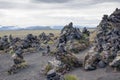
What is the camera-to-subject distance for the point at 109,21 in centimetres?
9381

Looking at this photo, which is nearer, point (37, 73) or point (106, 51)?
point (106, 51)

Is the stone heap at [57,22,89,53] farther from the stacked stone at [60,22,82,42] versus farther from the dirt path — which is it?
the dirt path

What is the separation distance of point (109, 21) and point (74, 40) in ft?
41.5

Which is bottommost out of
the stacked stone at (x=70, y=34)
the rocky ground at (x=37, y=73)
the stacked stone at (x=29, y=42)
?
the rocky ground at (x=37, y=73)

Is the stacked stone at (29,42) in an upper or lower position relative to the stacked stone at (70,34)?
lower

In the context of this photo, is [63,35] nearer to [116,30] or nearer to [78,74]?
[116,30]

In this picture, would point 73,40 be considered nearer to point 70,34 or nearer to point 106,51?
point 70,34

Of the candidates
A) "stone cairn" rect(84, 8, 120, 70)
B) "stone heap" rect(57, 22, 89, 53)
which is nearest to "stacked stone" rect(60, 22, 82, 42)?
"stone heap" rect(57, 22, 89, 53)

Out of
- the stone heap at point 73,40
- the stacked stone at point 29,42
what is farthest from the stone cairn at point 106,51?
the stacked stone at point 29,42

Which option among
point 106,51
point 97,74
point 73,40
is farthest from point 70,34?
point 97,74

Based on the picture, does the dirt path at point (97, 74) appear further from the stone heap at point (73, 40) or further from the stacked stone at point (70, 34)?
the stacked stone at point (70, 34)

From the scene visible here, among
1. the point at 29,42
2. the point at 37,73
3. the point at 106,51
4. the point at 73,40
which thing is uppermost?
the point at 73,40

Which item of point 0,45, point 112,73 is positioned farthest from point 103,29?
point 0,45

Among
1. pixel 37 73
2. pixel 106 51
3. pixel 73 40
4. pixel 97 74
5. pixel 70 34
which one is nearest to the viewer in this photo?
pixel 97 74
